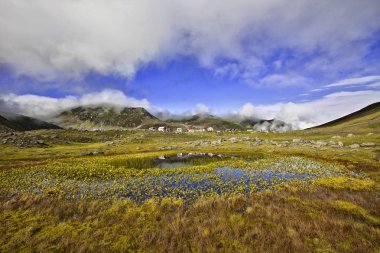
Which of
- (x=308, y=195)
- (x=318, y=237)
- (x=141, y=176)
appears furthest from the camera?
(x=141, y=176)

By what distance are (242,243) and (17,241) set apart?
47.2 ft

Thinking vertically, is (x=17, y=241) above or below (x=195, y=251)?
above

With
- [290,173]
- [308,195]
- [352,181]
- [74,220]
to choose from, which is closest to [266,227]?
[308,195]

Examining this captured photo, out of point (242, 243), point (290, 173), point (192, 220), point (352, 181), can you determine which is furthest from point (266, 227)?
point (290, 173)

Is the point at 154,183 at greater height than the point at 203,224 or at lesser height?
lesser

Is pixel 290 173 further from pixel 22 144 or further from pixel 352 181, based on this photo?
pixel 22 144

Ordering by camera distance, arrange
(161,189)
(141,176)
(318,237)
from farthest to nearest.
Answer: (141,176), (161,189), (318,237)

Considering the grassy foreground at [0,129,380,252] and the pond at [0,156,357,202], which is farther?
the pond at [0,156,357,202]

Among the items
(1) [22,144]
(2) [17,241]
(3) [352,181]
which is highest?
(1) [22,144]

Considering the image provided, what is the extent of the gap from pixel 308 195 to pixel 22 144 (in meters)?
126

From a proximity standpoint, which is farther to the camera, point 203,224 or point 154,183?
point 154,183

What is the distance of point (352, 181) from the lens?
99.5ft

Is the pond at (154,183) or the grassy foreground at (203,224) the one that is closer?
the grassy foreground at (203,224)

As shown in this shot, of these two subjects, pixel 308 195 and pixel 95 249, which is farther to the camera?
pixel 308 195
